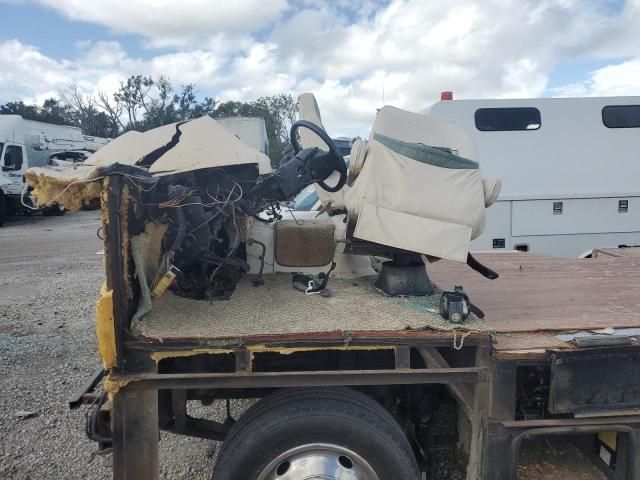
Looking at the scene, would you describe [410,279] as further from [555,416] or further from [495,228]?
[495,228]

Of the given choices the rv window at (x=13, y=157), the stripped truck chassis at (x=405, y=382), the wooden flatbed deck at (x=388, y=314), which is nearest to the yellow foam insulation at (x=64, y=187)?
the stripped truck chassis at (x=405, y=382)

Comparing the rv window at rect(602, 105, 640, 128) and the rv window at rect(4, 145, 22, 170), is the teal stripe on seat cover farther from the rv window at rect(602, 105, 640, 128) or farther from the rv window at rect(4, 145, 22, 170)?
the rv window at rect(4, 145, 22, 170)

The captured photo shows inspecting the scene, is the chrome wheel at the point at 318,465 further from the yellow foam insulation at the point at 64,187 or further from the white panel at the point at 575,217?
the white panel at the point at 575,217

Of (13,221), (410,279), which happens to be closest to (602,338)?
(410,279)

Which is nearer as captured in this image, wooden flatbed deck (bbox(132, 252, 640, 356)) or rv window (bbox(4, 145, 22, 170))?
wooden flatbed deck (bbox(132, 252, 640, 356))

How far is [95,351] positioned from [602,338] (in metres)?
4.68

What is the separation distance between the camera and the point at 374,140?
8.25 feet

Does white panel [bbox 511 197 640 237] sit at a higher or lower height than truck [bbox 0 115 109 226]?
lower

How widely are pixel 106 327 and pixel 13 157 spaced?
19.8 m

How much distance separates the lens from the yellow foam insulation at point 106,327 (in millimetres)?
1980

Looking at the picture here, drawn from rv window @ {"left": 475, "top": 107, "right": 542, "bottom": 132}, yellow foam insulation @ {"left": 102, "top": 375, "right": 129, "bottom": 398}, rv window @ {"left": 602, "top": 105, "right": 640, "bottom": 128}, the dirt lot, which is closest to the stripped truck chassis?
yellow foam insulation @ {"left": 102, "top": 375, "right": 129, "bottom": 398}

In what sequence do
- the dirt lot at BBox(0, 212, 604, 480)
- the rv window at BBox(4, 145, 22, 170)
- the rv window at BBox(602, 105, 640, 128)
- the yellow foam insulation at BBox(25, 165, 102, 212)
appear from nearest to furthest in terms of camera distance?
the yellow foam insulation at BBox(25, 165, 102, 212)
the dirt lot at BBox(0, 212, 604, 480)
the rv window at BBox(602, 105, 640, 128)
the rv window at BBox(4, 145, 22, 170)

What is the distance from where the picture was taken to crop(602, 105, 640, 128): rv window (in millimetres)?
6453

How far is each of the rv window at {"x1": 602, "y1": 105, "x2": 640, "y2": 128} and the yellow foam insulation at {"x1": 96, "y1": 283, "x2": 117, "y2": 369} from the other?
6502mm
